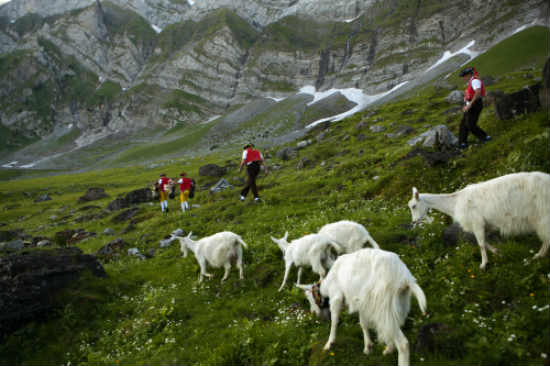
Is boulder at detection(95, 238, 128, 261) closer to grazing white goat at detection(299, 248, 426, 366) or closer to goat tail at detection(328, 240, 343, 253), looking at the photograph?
goat tail at detection(328, 240, 343, 253)

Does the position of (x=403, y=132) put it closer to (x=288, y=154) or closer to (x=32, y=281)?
(x=288, y=154)

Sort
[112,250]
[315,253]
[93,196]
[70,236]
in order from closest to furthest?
1. [315,253]
2. [112,250]
3. [70,236]
4. [93,196]

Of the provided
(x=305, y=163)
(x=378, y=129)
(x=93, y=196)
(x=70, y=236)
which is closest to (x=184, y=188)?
(x=70, y=236)

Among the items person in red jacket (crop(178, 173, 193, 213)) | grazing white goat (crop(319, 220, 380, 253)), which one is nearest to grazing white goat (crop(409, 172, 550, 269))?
grazing white goat (crop(319, 220, 380, 253))

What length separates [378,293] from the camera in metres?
5.18

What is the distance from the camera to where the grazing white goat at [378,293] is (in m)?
4.96

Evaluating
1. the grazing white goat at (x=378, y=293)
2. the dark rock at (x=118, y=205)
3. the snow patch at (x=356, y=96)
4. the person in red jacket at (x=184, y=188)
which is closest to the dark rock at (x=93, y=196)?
the dark rock at (x=118, y=205)

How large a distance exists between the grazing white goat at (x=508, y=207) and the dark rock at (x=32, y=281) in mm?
12545

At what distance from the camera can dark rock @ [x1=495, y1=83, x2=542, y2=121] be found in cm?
1394

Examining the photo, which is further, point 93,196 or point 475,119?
point 93,196

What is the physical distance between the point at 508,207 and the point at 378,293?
12.2 feet

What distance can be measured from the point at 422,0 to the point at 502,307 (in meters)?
246

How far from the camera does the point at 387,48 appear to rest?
7160 inches

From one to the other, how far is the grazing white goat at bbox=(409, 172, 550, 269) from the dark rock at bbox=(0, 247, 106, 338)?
12545 mm
